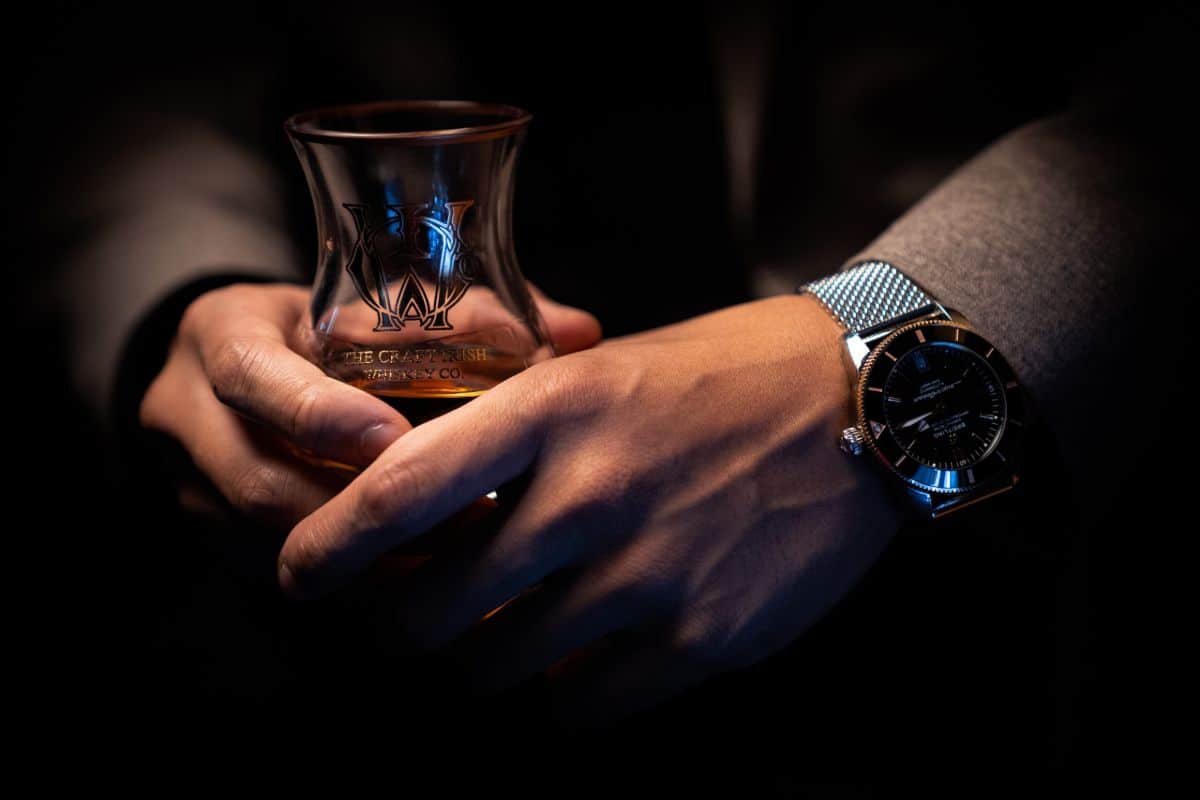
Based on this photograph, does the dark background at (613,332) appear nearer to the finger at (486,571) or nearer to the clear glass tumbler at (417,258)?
the finger at (486,571)

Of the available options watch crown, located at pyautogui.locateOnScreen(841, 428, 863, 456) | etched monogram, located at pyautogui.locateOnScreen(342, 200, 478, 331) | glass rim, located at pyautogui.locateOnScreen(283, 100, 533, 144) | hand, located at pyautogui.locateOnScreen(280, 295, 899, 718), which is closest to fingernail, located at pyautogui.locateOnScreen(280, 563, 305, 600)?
hand, located at pyautogui.locateOnScreen(280, 295, 899, 718)

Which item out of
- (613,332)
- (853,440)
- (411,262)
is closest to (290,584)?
(411,262)

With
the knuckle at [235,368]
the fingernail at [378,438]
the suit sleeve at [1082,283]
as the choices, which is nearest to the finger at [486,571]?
the fingernail at [378,438]

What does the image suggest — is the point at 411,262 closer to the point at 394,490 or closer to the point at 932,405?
the point at 394,490

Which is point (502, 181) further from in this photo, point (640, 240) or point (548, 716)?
point (640, 240)

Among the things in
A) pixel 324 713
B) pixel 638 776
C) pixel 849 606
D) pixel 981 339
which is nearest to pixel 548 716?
pixel 638 776
